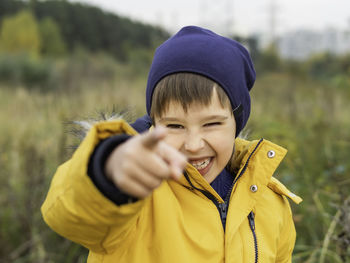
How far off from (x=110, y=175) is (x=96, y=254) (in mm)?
458

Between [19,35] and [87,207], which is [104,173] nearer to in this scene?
[87,207]

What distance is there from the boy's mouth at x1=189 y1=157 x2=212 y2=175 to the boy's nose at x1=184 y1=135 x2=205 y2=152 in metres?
0.08

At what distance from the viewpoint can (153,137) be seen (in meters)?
0.69

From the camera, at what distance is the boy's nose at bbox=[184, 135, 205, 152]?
1213 mm

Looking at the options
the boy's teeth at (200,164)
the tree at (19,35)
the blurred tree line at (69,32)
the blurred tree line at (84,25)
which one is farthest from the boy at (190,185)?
the blurred tree line at (84,25)

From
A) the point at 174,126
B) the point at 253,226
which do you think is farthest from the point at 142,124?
the point at 253,226

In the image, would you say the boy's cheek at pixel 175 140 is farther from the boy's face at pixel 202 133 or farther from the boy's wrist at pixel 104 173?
the boy's wrist at pixel 104 173

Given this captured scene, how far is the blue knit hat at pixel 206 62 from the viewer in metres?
1.32

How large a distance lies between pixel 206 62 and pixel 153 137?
2.33 feet

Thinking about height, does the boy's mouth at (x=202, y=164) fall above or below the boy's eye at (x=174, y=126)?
below

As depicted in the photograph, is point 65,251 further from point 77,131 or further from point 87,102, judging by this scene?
point 87,102

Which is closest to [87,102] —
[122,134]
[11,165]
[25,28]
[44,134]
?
[44,134]

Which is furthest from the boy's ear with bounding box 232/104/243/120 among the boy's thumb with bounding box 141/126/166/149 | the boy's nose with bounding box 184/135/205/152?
the boy's thumb with bounding box 141/126/166/149

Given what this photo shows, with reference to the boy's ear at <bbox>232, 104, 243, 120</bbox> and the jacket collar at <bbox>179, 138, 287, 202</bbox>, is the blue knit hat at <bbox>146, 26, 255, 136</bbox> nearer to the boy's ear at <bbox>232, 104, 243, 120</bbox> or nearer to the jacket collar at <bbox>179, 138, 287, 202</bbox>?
the boy's ear at <bbox>232, 104, 243, 120</bbox>
